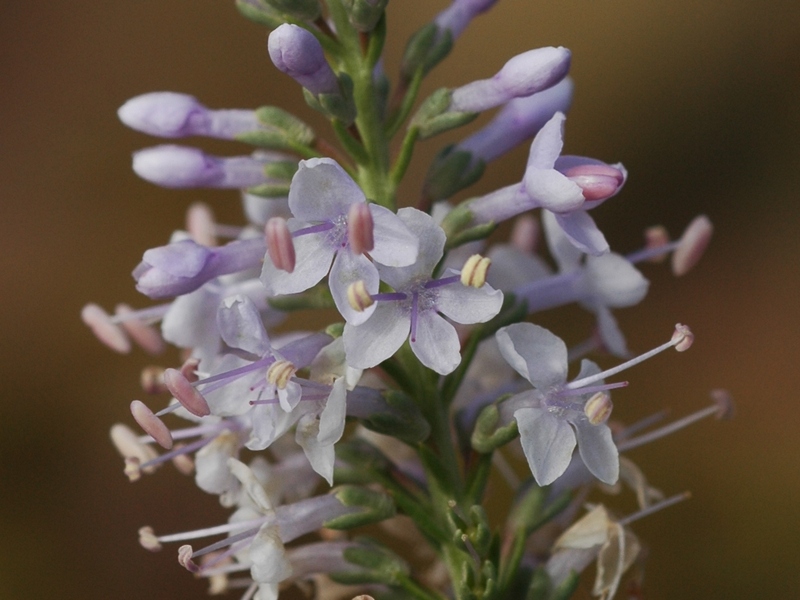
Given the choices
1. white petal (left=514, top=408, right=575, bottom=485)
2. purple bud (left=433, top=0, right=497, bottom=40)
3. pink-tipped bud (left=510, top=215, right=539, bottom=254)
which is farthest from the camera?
pink-tipped bud (left=510, top=215, right=539, bottom=254)

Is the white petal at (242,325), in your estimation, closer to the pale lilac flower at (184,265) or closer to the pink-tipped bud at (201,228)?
the pale lilac flower at (184,265)

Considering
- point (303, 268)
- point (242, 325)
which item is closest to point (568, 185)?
point (303, 268)

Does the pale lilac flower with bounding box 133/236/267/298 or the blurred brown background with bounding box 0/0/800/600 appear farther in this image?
the blurred brown background with bounding box 0/0/800/600

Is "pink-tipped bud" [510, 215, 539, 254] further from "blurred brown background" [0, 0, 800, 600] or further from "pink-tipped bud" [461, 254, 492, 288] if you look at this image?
"blurred brown background" [0, 0, 800, 600]

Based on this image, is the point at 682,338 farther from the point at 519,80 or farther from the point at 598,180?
the point at 519,80

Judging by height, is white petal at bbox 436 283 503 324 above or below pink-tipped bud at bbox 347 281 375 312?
below

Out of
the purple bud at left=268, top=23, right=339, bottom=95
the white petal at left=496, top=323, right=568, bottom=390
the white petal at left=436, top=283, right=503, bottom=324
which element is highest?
the purple bud at left=268, top=23, right=339, bottom=95

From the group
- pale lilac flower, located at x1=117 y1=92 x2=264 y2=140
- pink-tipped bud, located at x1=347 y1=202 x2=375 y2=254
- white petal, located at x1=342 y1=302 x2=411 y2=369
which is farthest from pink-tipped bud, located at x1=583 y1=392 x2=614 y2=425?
pale lilac flower, located at x1=117 y1=92 x2=264 y2=140

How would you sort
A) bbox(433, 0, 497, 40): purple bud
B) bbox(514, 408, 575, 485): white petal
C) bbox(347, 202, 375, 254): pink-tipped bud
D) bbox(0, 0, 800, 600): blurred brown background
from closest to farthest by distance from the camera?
bbox(347, 202, 375, 254): pink-tipped bud < bbox(514, 408, 575, 485): white petal < bbox(433, 0, 497, 40): purple bud < bbox(0, 0, 800, 600): blurred brown background
